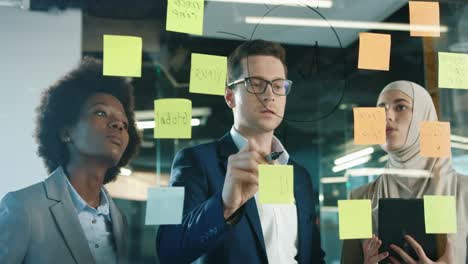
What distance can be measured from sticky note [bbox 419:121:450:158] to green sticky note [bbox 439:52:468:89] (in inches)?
5.4

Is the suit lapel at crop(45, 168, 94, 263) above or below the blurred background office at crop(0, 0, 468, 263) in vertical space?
below

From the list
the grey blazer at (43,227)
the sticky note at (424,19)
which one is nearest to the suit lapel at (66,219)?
the grey blazer at (43,227)

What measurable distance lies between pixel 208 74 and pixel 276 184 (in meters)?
0.37

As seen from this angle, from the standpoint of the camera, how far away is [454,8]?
190 centimetres

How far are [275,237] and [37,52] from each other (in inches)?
33.1

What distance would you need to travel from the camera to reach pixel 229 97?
1.68m

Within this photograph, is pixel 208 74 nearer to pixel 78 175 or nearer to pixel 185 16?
pixel 185 16

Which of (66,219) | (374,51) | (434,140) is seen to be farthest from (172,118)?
(434,140)

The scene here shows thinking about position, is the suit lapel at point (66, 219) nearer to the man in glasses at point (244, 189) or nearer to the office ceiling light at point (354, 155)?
the man in glasses at point (244, 189)

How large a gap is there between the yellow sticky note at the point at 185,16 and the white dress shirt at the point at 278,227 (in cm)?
32

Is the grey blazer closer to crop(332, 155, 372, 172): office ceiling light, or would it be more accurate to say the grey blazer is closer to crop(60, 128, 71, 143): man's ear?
crop(60, 128, 71, 143): man's ear

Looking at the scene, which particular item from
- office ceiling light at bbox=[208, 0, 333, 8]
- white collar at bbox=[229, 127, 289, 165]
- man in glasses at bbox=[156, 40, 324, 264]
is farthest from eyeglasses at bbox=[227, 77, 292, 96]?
office ceiling light at bbox=[208, 0, 333, 8]

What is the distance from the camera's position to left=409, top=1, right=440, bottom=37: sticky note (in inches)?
72.5

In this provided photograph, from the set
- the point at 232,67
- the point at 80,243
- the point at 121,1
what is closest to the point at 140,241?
the point at 80,243
